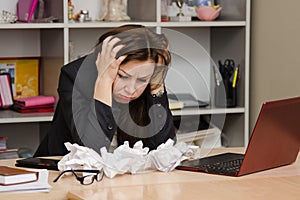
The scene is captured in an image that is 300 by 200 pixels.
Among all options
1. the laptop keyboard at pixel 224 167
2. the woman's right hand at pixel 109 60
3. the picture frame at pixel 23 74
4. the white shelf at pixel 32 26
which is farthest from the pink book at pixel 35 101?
the laptop keyboard at pixel 224 167

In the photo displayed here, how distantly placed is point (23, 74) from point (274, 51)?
1.32m

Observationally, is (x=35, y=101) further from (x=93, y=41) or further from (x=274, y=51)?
(x=274, y=51)

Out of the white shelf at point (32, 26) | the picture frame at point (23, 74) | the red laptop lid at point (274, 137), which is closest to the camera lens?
the red laptop lid at point (274, 137)

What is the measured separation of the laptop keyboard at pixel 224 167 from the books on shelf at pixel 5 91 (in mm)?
1700

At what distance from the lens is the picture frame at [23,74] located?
3814mm

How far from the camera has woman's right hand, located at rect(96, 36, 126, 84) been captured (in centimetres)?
228

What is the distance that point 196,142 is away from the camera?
2422mm

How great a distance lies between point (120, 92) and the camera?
2.37 metres

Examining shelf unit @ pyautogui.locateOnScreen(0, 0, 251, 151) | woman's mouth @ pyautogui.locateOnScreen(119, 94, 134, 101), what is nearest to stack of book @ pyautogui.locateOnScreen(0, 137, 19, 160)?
shelf unit @ pyautogui.locateOnScreen(0, 0, 251, 151)

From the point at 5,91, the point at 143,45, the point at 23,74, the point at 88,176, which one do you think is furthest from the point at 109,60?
the point at 23,74

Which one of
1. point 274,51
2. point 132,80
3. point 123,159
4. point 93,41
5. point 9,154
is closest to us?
point 123,159

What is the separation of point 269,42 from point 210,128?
1.38m

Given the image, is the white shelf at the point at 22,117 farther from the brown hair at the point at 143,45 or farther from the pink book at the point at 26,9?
the brown hair at the point at 143,45

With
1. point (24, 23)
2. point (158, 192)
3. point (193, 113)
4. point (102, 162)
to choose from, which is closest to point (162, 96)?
point (193, 113)
